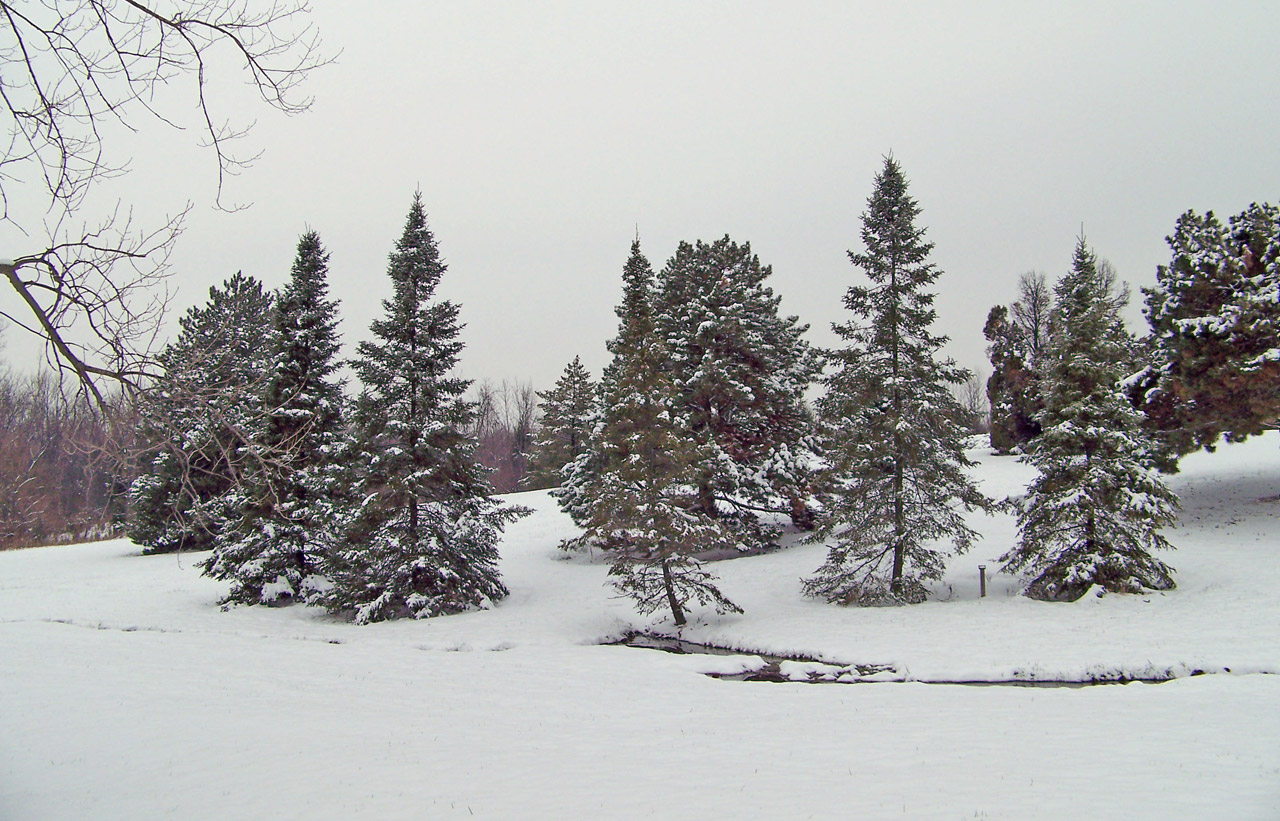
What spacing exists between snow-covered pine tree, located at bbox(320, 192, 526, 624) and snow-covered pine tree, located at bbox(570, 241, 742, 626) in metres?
3.69

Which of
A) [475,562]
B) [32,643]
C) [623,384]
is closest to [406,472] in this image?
[475,562]

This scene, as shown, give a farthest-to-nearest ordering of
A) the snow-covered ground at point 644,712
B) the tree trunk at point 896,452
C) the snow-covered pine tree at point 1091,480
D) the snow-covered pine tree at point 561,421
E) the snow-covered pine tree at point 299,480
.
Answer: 1. the snow-covered pine tree at point 561,421
2. the snow-covered pine tree at point 299,480
3. the tree trunk at point 896,452
4. the snow-covered pine tree at point 1091,480
5. the snow-covered ground at point 644,712

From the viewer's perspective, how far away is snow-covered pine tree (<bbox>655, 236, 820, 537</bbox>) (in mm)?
27906

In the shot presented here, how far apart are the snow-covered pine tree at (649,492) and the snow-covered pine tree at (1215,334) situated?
55.6 ft

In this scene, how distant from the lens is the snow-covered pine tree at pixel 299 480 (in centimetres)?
2134

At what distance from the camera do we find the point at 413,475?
20.2 metres

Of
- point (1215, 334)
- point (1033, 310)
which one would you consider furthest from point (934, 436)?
point (1033, 310)

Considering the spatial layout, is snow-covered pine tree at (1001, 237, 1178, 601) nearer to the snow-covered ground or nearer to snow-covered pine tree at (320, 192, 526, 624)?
the snow-covered ground

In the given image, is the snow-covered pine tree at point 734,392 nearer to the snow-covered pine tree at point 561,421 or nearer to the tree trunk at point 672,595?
the tree trunk at point 672,595

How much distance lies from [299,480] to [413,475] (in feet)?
12.5

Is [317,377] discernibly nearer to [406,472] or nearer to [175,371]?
[406,472]

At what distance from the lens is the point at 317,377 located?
22.3m

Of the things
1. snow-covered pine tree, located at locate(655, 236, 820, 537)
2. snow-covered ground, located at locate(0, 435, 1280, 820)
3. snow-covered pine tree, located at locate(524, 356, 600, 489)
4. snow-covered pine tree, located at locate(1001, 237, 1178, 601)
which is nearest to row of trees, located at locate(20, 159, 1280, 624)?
snow-covered pine tree, located at locate(1001, 237, 1178, 601)

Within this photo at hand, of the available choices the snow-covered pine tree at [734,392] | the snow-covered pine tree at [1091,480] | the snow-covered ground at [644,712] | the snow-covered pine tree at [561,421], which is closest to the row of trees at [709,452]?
the snow-covered pine tree at [1091,480]
